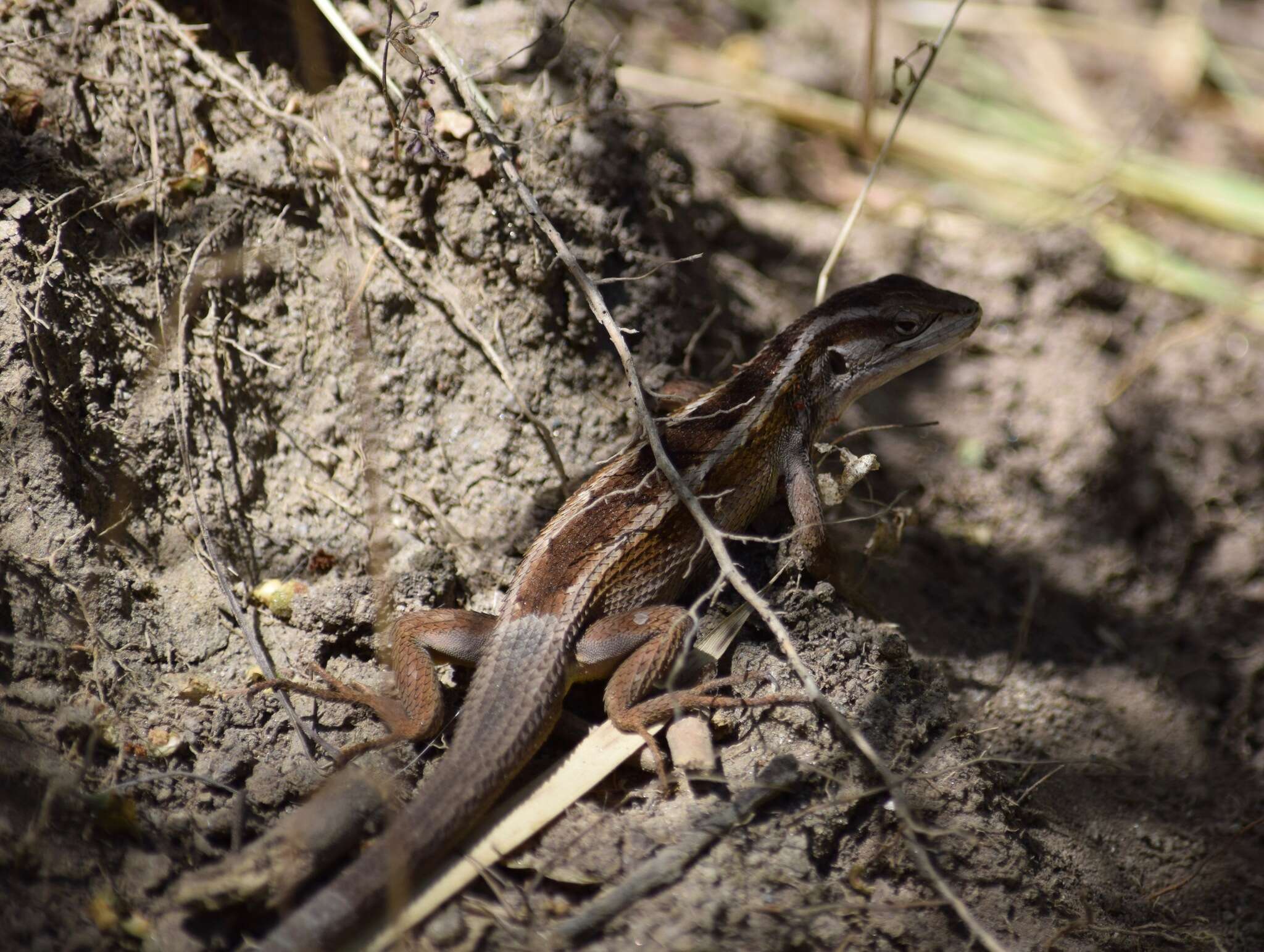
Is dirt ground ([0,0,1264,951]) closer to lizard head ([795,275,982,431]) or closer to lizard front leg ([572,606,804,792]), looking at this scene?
lizard front leg ([572,606,804,792])

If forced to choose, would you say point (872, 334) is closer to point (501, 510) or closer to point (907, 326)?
point (907, 326)

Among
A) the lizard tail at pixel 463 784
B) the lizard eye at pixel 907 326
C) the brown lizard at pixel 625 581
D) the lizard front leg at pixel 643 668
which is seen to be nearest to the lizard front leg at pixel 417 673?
the brown lizard at pixel 625 581

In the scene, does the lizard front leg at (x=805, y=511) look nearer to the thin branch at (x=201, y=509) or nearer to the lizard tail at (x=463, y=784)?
the lizard tail at (x=463, y=784)

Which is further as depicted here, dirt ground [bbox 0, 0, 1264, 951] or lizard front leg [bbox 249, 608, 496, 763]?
lizard front leg [bbox 249, 608, 496, 763]

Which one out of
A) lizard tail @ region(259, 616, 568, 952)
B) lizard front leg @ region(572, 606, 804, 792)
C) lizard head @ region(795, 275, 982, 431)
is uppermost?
lizard head @ region(795, 275, 982, 431)

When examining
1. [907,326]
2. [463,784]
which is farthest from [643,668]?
[907,326]

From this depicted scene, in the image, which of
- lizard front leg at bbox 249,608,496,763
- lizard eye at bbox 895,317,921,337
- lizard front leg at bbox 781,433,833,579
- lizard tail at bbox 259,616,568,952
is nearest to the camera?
lizard tail at bbox 259,616,568,952

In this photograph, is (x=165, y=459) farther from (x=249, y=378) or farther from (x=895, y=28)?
(x=895, y=28)

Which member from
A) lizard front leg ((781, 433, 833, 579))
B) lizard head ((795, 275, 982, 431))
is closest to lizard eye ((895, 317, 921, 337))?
lizard head ((795, 275, 982, 431))
